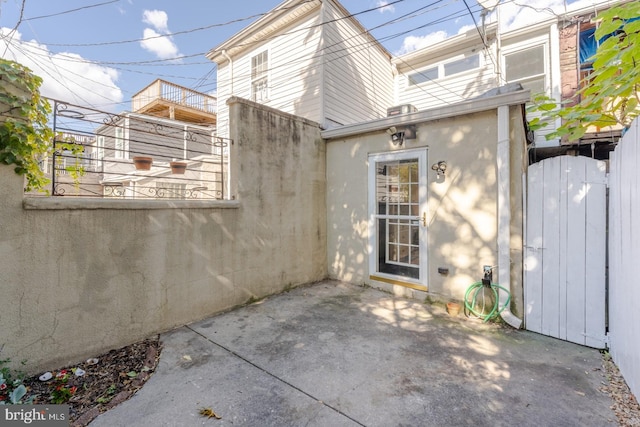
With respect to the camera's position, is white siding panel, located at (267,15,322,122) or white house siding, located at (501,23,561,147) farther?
white house siding, located at (501,23,561,147)

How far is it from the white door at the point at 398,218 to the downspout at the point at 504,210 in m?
0.98

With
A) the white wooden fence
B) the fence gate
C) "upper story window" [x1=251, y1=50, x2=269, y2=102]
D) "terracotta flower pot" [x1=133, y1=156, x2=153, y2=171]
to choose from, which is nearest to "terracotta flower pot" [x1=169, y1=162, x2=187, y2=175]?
"terracotta flower pot" [x1=133, y1=156, x2=153, y2=171]

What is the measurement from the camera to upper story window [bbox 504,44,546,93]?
22.6 ft

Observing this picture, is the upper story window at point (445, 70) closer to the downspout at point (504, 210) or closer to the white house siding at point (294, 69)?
the white house siding at point (294, 69)

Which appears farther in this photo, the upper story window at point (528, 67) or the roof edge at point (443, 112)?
the upper story window at point (528, 67)

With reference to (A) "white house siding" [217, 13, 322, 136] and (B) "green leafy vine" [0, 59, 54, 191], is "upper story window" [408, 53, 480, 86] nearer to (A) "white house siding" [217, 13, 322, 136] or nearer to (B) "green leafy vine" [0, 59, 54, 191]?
(A) "white house siding" [217, 13, 322, 136]

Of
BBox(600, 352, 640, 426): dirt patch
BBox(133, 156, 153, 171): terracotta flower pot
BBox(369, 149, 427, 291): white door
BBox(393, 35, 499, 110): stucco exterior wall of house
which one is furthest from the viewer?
BBox(393, 35, 499, 110): stucco exterior wall of house

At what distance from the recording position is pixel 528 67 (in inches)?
278

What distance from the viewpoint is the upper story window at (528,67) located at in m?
6.88

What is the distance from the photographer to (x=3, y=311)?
2.26m

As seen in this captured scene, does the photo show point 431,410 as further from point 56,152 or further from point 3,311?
point 56,152

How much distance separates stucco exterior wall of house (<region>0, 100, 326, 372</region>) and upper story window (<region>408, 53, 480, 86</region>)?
505cm

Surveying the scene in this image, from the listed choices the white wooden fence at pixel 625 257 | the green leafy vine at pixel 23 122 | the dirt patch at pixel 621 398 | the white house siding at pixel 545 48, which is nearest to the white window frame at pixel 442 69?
the white house siding at pixel 545 48

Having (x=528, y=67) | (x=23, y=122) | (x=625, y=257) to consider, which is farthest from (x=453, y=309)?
(x=528, y=67)
